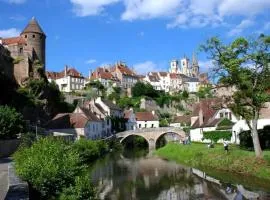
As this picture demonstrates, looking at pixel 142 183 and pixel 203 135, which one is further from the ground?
pixel 203 135

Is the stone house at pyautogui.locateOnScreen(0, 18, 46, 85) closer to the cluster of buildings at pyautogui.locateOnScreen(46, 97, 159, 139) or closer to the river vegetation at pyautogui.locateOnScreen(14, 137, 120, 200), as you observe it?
the cluster of buildings at pyautogui.locateOnScreen(46, 97, 159, 139)

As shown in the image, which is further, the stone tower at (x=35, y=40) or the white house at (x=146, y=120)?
the white house at (x=146, y=120)

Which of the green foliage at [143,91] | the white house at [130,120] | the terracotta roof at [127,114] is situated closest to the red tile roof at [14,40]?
the terracotta roof at [127,114]

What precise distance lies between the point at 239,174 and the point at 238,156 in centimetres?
241

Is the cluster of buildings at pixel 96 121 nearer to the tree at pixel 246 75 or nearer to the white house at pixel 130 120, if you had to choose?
the white house at pixel 130 120

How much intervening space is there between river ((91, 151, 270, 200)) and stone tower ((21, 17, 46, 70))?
42.6 metres

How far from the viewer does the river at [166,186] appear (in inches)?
989

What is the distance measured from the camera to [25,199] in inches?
578

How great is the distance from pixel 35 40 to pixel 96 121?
18.4 meters

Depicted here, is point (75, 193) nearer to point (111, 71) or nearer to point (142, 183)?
point (142, 183)

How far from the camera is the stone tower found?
3061 inches

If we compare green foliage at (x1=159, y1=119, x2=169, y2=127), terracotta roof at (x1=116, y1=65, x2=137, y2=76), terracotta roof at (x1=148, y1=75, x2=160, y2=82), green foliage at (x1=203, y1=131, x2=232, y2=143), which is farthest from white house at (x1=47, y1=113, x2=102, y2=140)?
terracotta roof at (x1=148, y1=75, x2=160, y2=82)

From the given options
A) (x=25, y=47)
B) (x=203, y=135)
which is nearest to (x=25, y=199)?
(x=203, y=135)

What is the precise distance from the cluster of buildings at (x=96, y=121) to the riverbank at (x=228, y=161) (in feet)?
66.8
